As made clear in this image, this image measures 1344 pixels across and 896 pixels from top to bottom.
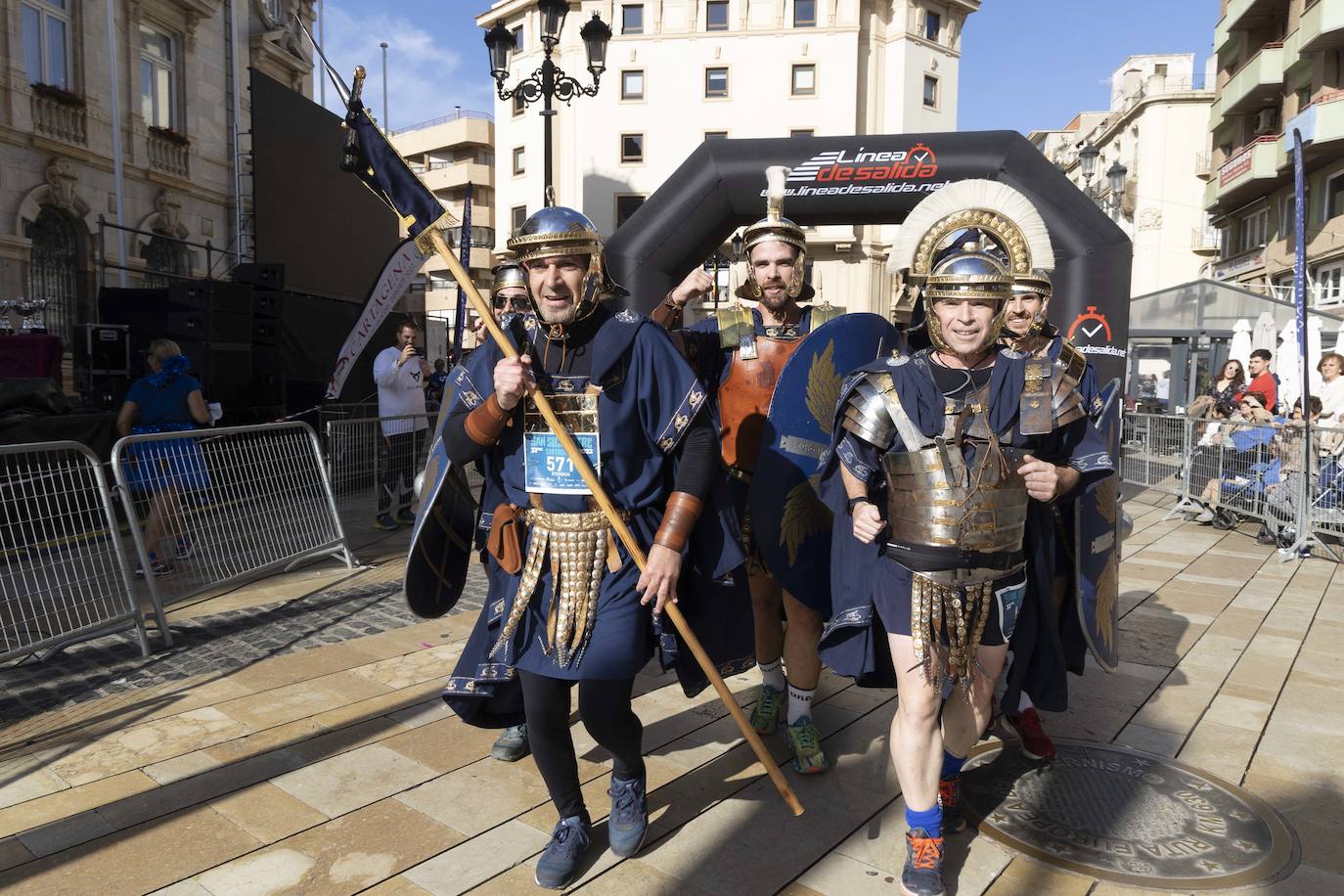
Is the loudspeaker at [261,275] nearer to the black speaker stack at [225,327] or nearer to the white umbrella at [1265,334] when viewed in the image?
the black speaker stack at [225,327]

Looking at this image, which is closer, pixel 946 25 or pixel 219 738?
pixel 219 738

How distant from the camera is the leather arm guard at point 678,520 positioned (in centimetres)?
247

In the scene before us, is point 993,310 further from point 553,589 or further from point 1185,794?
point 1185,794

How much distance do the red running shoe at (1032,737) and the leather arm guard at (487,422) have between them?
7.32 feet

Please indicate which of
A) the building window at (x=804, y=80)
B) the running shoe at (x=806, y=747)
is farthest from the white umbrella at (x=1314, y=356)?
the building window at (x=804, y=80)

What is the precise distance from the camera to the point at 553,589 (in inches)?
98.3

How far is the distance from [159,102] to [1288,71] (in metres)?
29.5

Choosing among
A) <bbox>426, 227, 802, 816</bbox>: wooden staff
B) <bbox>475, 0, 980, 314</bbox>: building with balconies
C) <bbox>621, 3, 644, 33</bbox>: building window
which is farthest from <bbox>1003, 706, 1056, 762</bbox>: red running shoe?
<bbox>621, 3, 644, 33</bbox>: building window

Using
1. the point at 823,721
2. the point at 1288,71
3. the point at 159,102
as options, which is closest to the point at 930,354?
the point at 823,721

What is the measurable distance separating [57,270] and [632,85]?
24.8m

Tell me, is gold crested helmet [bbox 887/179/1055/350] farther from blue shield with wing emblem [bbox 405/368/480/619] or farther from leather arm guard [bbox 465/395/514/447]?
blue shield with wing emblem [bbox 405/368/480/619]

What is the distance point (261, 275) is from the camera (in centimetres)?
1111

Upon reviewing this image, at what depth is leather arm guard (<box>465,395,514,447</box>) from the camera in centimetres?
243

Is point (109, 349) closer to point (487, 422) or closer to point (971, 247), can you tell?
point (487, 422)
